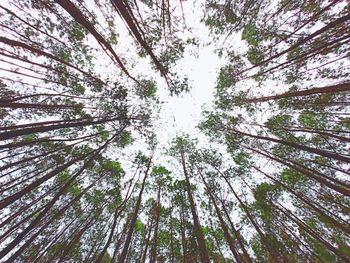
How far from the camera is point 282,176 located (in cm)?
1044

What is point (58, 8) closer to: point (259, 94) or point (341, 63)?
point (259, 94)

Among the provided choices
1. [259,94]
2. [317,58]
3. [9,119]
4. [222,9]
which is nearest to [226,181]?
[259,94]

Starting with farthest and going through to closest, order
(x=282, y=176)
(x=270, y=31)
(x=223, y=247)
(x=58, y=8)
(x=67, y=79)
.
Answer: (x=223, y=247) < (x=282, y=176) < (x=67, y=79) < (x=270, y=31) < (x=58, y=8)

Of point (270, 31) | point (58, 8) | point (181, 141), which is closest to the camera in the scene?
point (58, 8)

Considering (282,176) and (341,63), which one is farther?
(282,176)

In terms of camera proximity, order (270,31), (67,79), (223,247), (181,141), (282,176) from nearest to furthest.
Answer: (270,31)
(67,79)
(282,176)
(223,247)
(181,141)

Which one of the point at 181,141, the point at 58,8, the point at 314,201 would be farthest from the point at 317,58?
the point at 58,8

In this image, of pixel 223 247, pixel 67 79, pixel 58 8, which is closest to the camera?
pixel 58 8

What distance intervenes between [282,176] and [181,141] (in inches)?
190

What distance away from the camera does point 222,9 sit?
9281 mm

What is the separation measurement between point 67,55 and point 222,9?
5.88 meters

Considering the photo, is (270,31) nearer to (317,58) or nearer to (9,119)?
(317,58)

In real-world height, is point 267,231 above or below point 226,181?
below

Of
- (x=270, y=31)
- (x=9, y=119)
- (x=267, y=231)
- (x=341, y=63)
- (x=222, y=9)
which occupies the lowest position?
(x=267, y=231)
